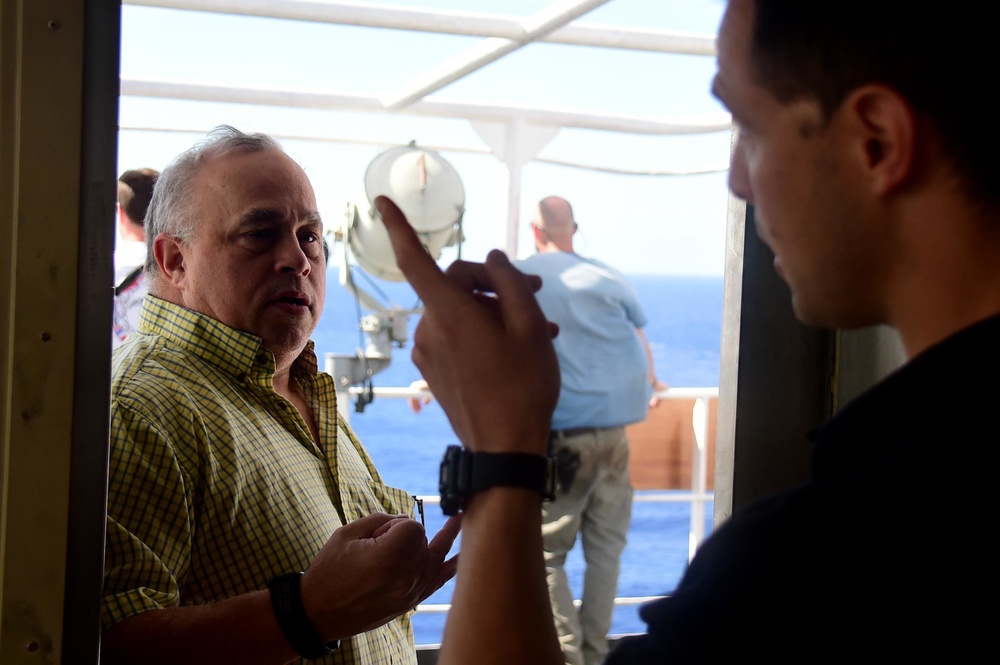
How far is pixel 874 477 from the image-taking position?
1.76 ft

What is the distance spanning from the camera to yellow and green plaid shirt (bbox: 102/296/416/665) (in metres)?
1.19

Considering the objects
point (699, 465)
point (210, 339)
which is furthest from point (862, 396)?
point (699, 465)

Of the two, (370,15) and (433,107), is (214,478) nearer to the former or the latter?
(370,15)

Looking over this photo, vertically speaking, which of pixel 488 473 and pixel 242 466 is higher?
pixel 488 473

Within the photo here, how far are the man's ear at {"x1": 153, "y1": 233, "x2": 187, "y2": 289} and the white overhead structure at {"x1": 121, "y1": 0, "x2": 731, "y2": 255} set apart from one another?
228 cm

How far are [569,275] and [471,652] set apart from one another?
119 inches

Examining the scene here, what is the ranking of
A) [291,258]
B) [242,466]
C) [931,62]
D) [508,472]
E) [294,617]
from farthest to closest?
1. [291,258]
2. [242,466]
3. [294,617]
4. [508,472]
5. [931,62]

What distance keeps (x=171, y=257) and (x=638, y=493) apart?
3505 millimetres

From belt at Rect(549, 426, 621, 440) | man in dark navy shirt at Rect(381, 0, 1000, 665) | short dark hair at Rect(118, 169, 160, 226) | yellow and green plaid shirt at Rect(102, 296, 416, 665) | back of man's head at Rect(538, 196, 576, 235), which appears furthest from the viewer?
back of man's head at Rect(538, 196, 576, 235)

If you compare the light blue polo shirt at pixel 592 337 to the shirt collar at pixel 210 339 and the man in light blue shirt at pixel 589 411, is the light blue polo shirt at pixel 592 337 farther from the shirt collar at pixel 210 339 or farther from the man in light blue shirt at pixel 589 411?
the shirt collar at pixel 210 339

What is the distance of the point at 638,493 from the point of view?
15.7ft

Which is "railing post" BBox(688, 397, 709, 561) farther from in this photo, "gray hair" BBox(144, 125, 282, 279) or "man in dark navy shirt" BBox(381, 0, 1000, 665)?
"man in dark navy shirt" BBox(381, 0, 1000, 665)

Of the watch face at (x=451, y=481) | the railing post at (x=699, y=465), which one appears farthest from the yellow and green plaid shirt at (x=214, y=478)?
the railing post at (x=699, y=465)

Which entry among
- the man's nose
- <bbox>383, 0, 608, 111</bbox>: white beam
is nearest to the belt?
<bbox>383, 0, 608, 111</bbox>: white beam
